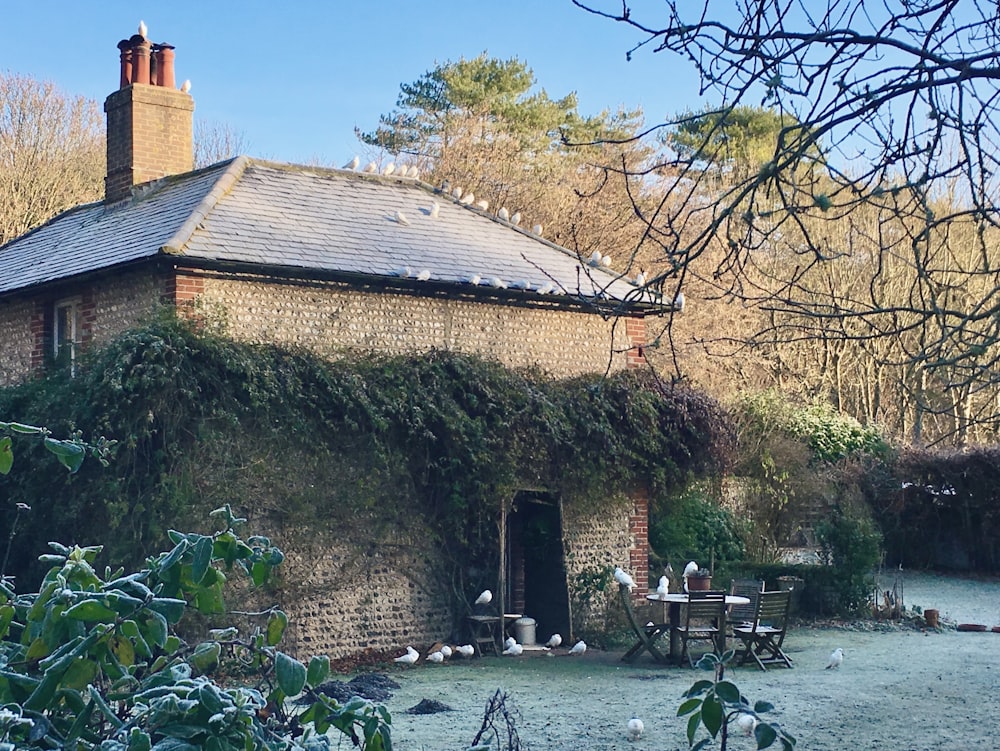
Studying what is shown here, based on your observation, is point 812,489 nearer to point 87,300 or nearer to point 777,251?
point 777,251

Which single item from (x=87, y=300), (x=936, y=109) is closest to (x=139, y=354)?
(x=87, y=300)

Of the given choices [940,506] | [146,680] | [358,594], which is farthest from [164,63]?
[940,506]

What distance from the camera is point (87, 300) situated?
15.3 m

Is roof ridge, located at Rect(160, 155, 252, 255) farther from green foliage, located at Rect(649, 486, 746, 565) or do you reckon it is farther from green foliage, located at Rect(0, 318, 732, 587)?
green foliage, located at Rect(649, 486, 746, 565)

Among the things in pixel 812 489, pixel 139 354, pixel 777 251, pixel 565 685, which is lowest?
pixel 565 685

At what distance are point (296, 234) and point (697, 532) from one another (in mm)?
8960

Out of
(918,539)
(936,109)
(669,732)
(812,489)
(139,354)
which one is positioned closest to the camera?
(936,109)

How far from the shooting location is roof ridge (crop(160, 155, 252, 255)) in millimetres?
13688

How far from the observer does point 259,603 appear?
13.7m

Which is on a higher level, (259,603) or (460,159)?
(460,159)

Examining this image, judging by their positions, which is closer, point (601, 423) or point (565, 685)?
point (565, 685)

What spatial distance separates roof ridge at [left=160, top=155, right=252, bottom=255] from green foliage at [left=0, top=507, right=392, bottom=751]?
11.0 meters

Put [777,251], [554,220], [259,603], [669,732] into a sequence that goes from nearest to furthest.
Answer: [669,732]
[259,603]
[777,251]
[554,220]

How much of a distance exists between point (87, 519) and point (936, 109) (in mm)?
10606
